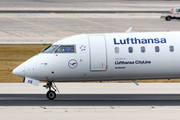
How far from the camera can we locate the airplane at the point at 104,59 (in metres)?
17.6

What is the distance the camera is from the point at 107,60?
17703 millimetres

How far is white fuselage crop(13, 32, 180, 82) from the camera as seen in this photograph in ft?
57.7

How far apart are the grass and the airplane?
6.49m

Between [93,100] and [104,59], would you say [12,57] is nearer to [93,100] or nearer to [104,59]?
[93,100]

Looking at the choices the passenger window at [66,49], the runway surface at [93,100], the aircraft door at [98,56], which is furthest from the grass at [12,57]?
the aircraft door at [98,56]

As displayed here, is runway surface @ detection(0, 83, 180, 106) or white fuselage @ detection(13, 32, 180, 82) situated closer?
white fuselage @ detection(13, 32, 180, 82)

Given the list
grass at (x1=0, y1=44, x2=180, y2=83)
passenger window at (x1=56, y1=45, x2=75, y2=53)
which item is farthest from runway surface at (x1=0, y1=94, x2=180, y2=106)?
grass at (x1=0, y1=44, x2=180, y2=83)

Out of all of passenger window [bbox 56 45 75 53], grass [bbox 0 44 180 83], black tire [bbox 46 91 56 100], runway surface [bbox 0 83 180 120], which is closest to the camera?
runway surface [bbox 0 83 180 120]

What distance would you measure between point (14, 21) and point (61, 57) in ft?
152

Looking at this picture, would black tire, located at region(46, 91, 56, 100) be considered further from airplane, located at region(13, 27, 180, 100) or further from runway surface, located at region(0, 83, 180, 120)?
airplane, located at region(13, 27, 180, 100)

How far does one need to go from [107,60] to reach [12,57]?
53.7ft

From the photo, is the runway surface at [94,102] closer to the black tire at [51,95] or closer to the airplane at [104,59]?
Answer: the black tire at [51,95]
